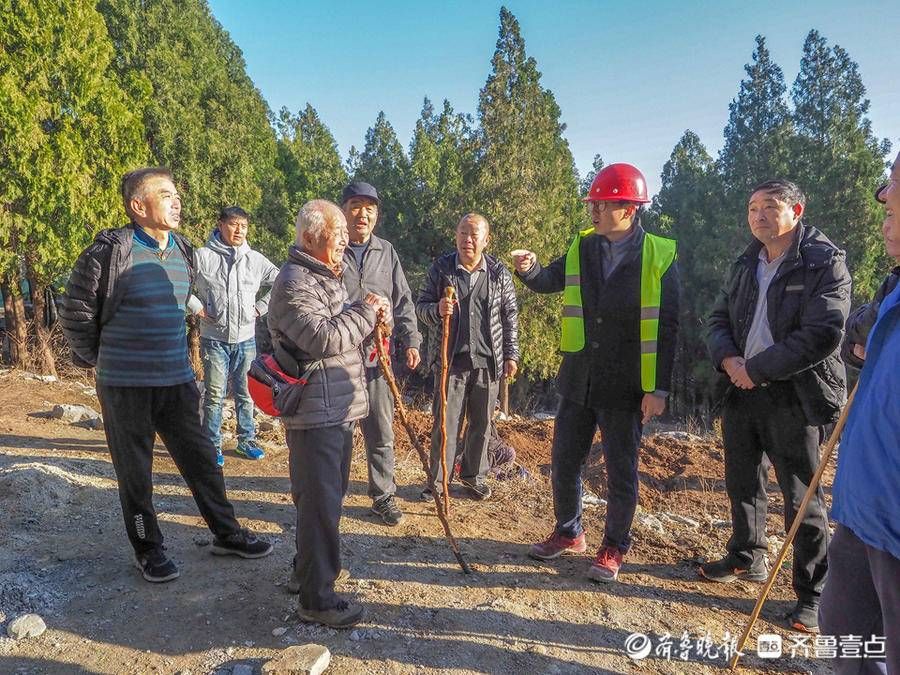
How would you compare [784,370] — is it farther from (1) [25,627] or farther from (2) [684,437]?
(2) [684,437]

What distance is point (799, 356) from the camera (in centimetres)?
299

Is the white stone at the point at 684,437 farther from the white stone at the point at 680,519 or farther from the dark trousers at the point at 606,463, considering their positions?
the dark trousers at the point at 606,463

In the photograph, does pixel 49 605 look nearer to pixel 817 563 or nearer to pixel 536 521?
pixel 536 521

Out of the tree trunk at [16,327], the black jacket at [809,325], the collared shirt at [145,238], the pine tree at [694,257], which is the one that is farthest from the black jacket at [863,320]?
the pine tree at [694,257]

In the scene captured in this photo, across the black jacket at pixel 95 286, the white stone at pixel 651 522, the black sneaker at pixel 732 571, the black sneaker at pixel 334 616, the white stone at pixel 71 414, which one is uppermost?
the black jacket at pixel 95 286

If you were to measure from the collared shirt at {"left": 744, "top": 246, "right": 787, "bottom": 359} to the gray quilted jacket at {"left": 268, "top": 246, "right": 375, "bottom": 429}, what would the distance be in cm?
210

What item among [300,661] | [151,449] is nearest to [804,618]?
[300,661]

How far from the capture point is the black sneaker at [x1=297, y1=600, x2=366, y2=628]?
2805 millimetres

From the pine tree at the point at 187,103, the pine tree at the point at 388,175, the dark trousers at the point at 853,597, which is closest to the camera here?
the dark trousers at the point at 853,597

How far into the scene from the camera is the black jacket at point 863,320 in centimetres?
255

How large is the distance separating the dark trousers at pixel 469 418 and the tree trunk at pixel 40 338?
27.1 ft

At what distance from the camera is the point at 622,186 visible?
3.31m

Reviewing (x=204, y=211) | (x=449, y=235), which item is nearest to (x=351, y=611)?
(x=204, y=211)

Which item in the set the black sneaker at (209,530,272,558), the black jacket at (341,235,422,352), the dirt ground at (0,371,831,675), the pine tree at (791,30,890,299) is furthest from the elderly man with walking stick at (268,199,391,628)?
the pine tree at (791,30,890,299)
